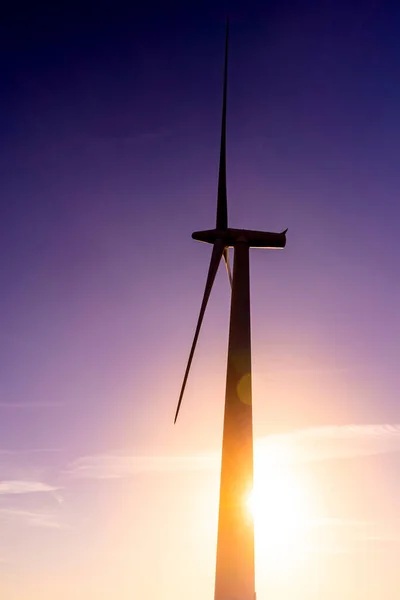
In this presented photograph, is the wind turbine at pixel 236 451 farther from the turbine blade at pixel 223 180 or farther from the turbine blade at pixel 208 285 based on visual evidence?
the turbine blade at pixel 223 180

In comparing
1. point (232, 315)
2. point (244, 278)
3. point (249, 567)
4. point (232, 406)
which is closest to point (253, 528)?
point (249, 567)

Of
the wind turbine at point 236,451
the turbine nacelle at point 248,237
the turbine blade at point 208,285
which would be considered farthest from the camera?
the turbine nacelle at point 248,237

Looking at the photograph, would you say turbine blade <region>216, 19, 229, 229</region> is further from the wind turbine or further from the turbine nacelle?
the wind turbine

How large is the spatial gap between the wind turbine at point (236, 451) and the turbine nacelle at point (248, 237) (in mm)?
947

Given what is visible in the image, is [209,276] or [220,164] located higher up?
[220,164]

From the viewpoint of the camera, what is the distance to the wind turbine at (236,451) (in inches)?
1594

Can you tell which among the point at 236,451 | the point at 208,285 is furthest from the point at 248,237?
the point at 236,451

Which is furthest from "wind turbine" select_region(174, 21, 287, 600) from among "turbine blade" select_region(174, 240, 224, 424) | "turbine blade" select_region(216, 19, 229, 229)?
"turbine blade" select_region(216, 19, 229, 229)

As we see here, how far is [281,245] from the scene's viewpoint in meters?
54.8

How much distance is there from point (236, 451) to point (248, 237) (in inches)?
712

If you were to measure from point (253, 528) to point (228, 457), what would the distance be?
4.38m

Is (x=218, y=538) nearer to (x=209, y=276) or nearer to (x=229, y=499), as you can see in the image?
(x=229, y=499)

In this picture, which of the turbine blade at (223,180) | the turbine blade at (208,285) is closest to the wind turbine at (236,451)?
the turbine blade at (208,285)

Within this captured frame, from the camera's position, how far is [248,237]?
54.2 m
